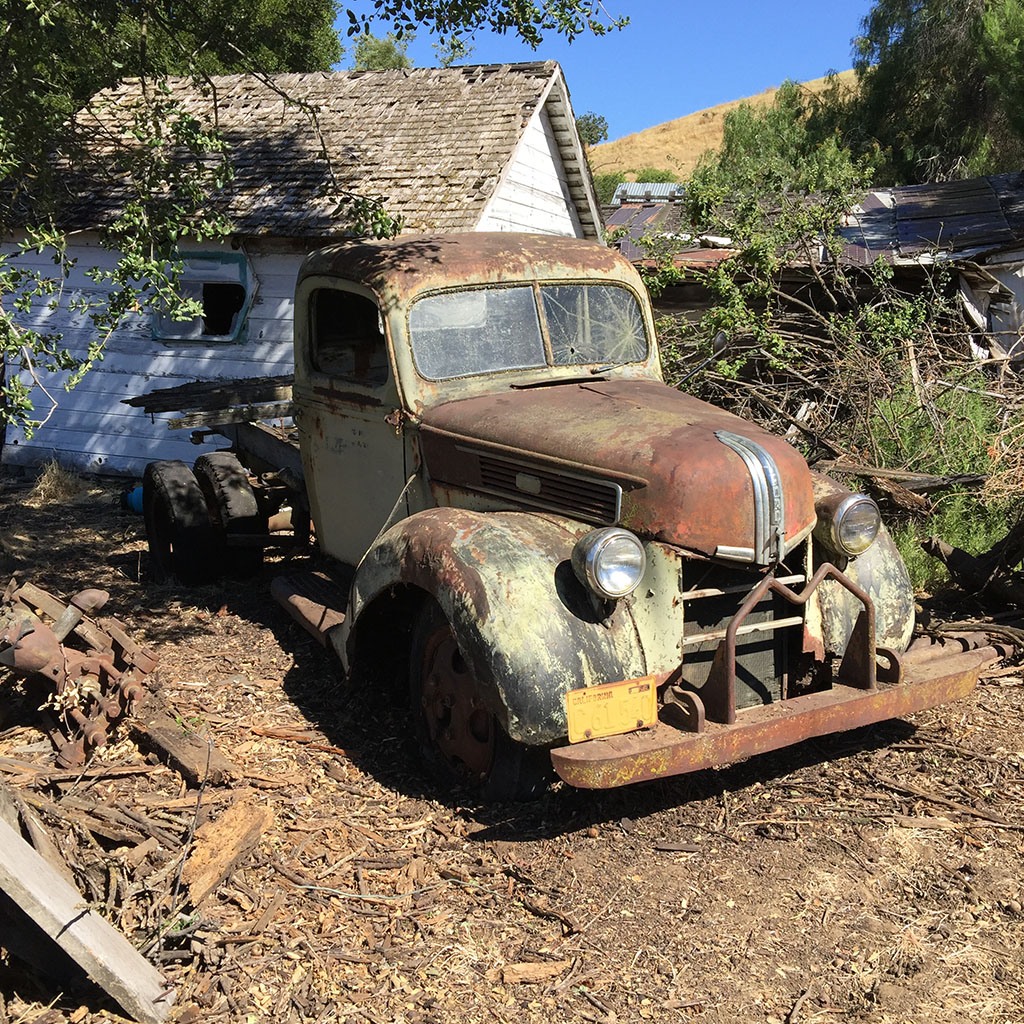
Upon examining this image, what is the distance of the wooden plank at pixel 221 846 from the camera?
135 inches

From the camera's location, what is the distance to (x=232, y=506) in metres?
6.43

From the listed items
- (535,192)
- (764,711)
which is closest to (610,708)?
(764,711)

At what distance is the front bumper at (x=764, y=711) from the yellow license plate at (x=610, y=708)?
0.03 meters

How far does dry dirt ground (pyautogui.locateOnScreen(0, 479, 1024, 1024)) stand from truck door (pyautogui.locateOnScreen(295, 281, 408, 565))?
38.7 inches

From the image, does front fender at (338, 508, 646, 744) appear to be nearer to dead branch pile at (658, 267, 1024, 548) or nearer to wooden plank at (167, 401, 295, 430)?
wooden plank at (167, 401, 295, 430)

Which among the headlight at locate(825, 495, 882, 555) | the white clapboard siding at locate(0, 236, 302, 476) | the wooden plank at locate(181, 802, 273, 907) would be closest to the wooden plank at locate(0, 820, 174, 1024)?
the wooden plank at locate(181, 802, 273, 907)

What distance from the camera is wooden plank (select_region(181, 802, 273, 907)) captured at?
3439 millimetres

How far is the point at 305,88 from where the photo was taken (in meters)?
12.2

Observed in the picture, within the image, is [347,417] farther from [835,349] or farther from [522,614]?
[835,349]

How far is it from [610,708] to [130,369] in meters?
9.07

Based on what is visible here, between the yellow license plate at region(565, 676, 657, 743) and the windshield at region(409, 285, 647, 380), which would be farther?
the windshield at region(409, 285, 647, 380)

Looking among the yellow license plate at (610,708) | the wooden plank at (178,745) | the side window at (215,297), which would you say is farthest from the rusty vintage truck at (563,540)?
the side window at (215,297)

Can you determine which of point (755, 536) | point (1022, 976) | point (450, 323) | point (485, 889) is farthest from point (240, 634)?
point (1022, 976)

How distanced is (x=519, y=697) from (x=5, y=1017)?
5.60 feet
